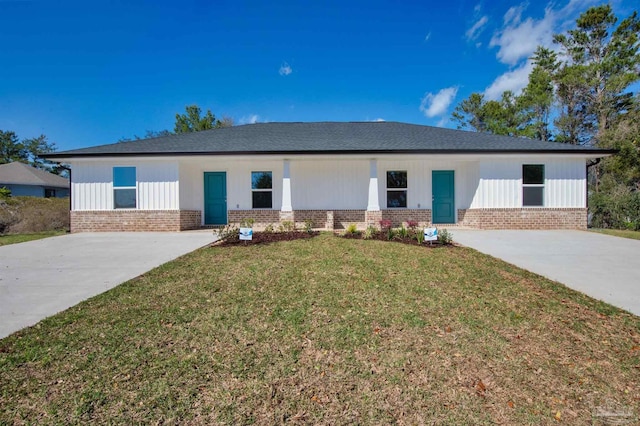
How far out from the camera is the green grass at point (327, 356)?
7.50 feet

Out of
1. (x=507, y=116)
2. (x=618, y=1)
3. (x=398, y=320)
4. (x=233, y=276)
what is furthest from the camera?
(x=507, y=116)

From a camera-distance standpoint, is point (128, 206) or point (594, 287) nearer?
point (594, 287)

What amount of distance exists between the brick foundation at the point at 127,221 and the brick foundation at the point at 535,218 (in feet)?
41.0

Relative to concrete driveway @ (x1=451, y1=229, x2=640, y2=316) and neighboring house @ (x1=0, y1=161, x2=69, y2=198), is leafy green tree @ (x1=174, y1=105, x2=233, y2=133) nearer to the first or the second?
neighboring house @ (x1=0, y1=161, x2=69, y2=198)

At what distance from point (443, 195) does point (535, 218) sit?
11.6ft

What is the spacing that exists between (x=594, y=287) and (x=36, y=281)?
9.51 m

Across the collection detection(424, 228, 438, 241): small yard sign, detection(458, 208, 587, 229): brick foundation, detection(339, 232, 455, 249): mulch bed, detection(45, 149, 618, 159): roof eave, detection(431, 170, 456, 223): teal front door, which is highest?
detection(45, 149, 618, 159): roof eave

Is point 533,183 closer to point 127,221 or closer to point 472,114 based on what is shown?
point 127,221

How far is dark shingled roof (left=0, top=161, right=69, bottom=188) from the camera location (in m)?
26.5

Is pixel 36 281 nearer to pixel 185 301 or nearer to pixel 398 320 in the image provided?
pixel 185 301

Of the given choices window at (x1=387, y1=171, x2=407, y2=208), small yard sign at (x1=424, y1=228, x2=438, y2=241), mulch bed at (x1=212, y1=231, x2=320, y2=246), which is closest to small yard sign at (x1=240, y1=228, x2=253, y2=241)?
mulch bed at (x1=212, y1=231, x2=320, y2=246)

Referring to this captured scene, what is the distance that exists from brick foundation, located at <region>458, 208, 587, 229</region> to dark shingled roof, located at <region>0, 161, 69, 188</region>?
36.1 metres

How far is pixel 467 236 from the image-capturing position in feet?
33.0

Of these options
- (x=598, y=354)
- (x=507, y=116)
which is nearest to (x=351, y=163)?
(x=598, y=354)
